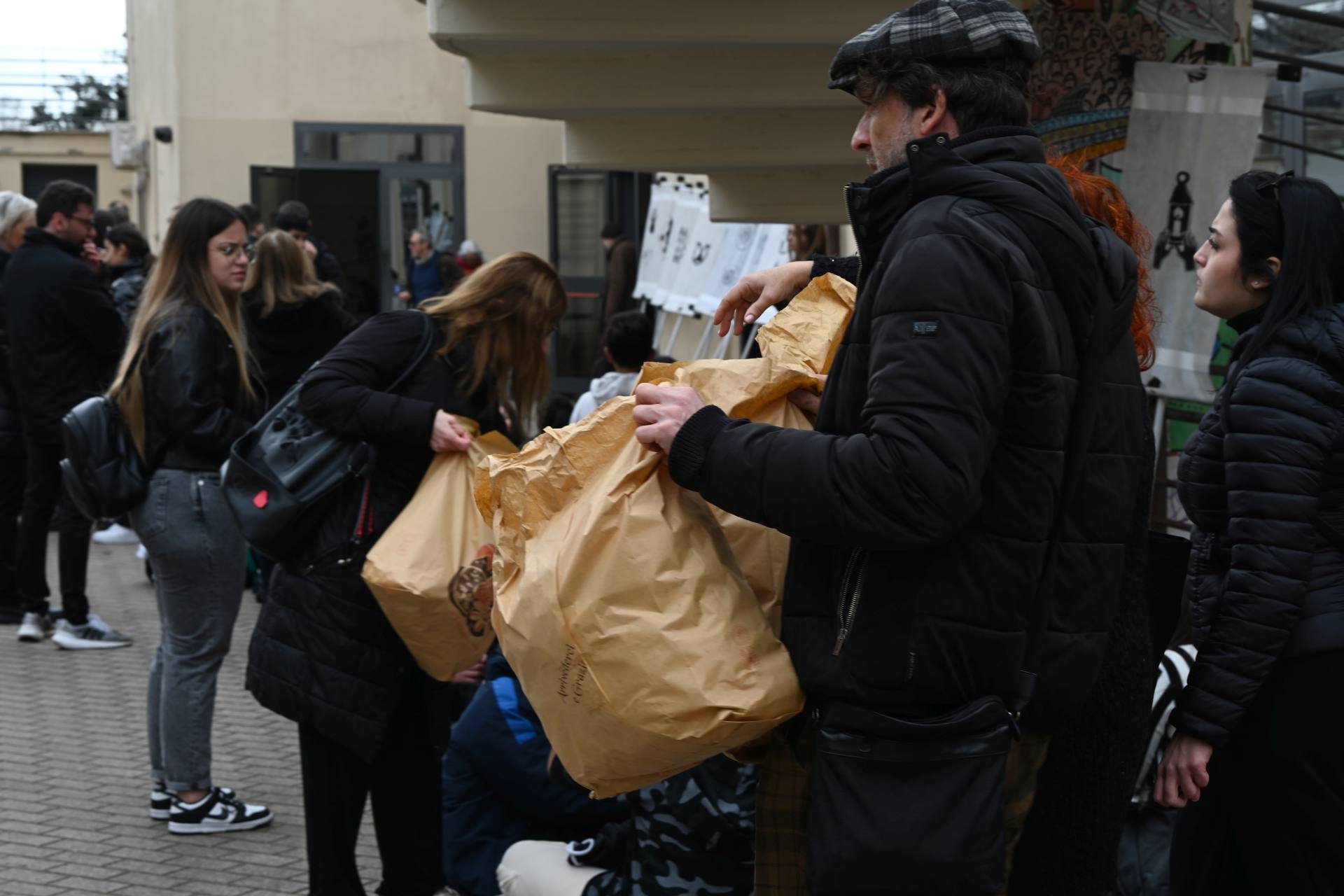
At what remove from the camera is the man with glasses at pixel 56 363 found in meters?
7.43

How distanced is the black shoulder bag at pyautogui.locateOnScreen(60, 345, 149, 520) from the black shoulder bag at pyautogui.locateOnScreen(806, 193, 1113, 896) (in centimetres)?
321

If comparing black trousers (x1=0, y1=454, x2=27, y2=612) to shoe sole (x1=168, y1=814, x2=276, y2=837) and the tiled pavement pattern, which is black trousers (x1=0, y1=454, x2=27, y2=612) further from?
shoe sole (x1=168, y1=814, x2=276, y2=837)

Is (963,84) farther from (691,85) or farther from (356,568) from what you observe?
(691,85)

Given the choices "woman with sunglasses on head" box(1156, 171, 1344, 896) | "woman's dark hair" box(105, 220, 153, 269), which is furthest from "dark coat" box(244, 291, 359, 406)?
"woman with sunglasses on head" box(1156, 171, 1344, 896)

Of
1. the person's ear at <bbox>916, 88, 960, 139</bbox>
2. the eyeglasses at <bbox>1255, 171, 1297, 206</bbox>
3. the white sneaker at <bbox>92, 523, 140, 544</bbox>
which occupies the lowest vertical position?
the white sneaker at <bbox>92, 523, 140, 544</bbox>

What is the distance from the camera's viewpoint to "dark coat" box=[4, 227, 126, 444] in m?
7.41

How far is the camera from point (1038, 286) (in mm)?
2047

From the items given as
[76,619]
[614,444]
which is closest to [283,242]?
[76,619]

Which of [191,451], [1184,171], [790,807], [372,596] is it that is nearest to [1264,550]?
[790,807]

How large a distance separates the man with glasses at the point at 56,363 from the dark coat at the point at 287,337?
4.37ft

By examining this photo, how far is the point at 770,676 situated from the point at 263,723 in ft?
15.3

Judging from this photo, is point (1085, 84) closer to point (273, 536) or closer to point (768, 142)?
point (768, 142)

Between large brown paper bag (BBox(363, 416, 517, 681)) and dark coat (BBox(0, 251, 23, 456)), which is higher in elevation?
large brown paper bag (BBox(363, 416, 517, 681))

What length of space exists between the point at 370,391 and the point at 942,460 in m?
2.12
